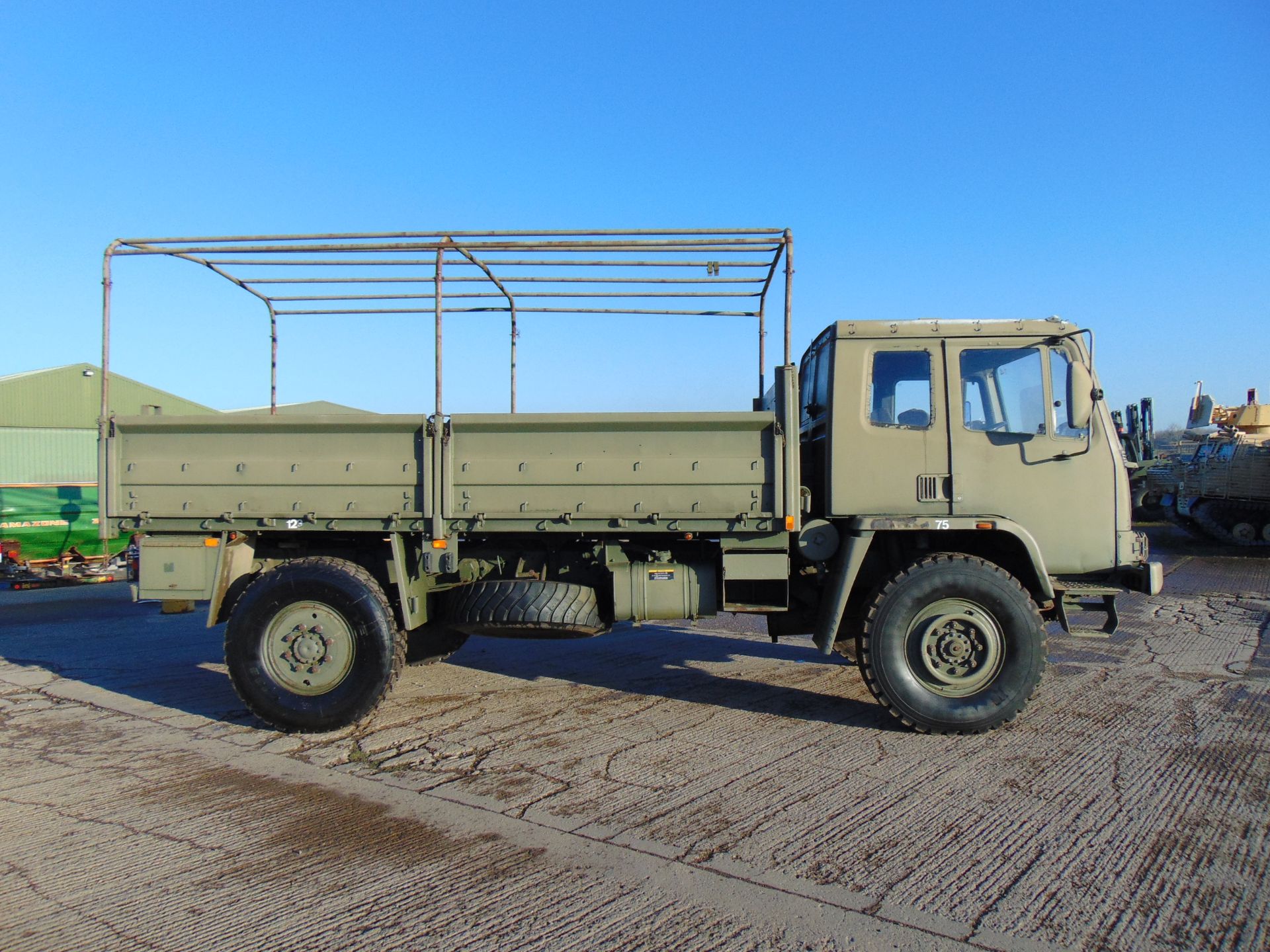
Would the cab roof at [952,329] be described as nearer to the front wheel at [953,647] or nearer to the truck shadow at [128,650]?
the front wheel at [953,647]

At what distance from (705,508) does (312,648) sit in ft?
9.09

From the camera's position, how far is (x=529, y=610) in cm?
602

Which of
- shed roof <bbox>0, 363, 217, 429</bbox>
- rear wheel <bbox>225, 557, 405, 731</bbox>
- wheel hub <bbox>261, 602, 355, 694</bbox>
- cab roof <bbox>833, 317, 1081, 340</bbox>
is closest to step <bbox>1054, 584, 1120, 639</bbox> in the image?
cab roof <bbox>833, 317, 1081, 340</bbox>

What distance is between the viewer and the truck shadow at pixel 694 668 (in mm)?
6375

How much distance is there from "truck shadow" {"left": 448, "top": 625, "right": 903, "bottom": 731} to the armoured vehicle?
1643 cm

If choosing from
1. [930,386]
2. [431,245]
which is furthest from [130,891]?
[930,386]

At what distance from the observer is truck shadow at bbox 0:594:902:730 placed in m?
6.48

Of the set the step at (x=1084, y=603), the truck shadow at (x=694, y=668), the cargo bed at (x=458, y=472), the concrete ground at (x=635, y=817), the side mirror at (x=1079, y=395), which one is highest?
the side mirror at (x=1079, y=395)

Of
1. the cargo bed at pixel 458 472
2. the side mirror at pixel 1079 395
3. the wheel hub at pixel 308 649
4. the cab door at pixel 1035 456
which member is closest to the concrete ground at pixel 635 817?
the wheel hub at pixel 308 649

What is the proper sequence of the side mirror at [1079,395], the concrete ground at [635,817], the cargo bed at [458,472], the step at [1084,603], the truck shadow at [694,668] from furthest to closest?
the truck shadow at [694,668]
the step at [1084,603]
the cargo bed at [458,472]
the side mirror at [1079,395]
the concrete ground at [635,817]

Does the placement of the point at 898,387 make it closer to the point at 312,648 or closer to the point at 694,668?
the point at 694,668

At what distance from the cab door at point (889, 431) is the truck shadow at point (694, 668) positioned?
4.97ft

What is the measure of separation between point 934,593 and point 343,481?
3.93m

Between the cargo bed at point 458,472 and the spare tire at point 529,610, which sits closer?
the cargo bed at point 458,472
